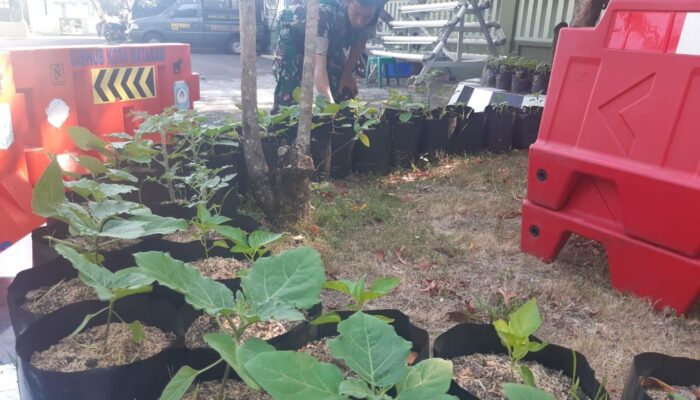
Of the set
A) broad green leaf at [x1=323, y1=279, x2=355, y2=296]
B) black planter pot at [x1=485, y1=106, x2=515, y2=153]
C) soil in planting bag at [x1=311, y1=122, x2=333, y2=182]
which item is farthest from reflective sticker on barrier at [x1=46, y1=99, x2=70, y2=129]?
black planter pot at [x1=485, y1=106, x2=515, y2=153]

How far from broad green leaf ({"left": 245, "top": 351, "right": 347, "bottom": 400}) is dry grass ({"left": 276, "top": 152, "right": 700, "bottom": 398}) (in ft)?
4.15

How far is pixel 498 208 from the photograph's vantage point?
349 centimetres

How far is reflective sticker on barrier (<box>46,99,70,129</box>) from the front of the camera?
268 centimetres

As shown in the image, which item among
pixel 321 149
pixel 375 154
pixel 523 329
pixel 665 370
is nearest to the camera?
pixel 523 329

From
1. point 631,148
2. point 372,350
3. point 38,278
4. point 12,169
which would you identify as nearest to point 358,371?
point 372,350

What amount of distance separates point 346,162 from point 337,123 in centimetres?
29

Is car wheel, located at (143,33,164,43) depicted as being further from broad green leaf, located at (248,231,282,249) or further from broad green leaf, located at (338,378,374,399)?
broad green leaf, located at (338,378,374,399)

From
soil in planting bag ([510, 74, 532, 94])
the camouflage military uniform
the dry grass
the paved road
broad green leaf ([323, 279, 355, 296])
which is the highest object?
the camouflage military uniform

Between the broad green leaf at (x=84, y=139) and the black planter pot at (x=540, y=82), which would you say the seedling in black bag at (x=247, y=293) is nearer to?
the broad green leaf at (x=84, y=139)

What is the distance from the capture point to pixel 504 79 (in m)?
6.40

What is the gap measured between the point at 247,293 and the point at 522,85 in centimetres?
578

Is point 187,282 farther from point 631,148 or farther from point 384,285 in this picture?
point 631,148

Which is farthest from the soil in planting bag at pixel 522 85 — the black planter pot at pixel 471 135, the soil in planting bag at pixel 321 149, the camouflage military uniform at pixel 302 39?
the soil in planting bag at pixel 321 149

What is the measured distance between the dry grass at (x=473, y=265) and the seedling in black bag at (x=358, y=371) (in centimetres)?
112
